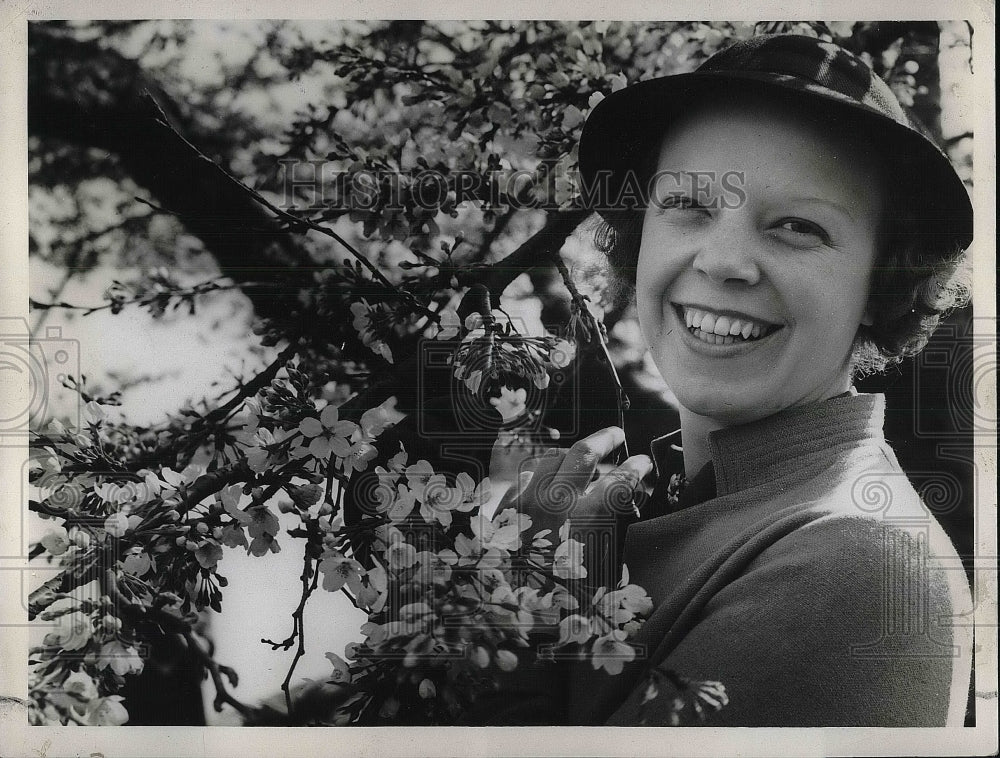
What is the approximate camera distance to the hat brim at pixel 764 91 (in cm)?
150

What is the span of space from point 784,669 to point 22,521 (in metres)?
1.28

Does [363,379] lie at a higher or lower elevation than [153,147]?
lower

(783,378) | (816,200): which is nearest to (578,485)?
(783,378)

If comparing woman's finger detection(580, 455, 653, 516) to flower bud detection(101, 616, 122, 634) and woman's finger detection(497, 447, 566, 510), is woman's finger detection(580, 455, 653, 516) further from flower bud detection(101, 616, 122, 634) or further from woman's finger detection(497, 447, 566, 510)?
flower bud detection(101, 616, 122, 634)

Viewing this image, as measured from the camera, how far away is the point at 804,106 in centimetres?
150

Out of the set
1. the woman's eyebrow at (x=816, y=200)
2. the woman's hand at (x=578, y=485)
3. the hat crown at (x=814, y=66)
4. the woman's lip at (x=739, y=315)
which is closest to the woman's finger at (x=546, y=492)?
the woman's hand at (x=578, y=485)

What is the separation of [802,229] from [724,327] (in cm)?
20

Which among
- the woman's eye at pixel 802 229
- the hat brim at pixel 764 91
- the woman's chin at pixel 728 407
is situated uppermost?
the hat brim at pixel 764 91

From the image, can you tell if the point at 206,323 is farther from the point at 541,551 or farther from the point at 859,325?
the point at 859,325

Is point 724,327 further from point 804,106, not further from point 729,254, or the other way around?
point 804,106

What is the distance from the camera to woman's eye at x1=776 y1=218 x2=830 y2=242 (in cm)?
150

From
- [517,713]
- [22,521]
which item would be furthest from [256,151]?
[517,713]

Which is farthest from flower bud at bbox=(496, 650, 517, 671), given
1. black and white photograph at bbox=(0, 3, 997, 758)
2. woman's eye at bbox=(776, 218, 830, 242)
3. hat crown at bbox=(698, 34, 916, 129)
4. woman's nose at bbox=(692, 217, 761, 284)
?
hat crown at bbox=(698, 34, 916, 129)

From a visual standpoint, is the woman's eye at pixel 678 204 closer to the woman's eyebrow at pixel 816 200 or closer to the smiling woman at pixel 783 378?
the smiling woman at pixel 783 378
